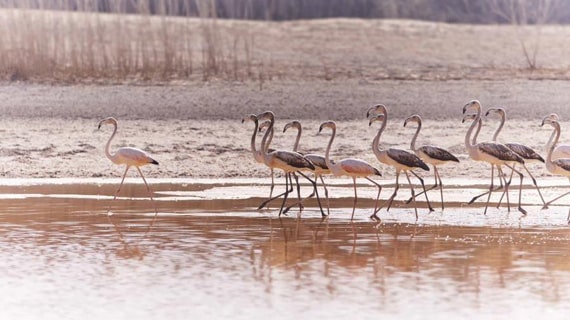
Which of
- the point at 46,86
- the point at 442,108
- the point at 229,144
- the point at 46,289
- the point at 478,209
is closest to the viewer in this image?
the point at 46,289

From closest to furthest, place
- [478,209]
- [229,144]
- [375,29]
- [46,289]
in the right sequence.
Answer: [46,289] < [478,209] < [229,144] < [375,29]

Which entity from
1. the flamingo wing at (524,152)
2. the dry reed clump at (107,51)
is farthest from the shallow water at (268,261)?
the dry reed clump at (107,51)

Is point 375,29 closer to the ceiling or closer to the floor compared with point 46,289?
closer to the ceiling

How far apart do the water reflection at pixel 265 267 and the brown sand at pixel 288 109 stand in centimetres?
462

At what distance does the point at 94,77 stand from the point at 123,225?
11.9m

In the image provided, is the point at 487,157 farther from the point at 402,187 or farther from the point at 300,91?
the point at 300,91

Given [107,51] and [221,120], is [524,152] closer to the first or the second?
[221,120]

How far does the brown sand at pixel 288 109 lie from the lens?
1747 cm

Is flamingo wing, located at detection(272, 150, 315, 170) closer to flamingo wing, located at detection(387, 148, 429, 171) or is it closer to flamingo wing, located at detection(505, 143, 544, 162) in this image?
flamingo wing, located at detection(387, 148, 429, 171)

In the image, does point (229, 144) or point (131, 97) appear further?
point (131, 97)

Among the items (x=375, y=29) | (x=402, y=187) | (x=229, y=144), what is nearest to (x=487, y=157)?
(x=402, y=187)

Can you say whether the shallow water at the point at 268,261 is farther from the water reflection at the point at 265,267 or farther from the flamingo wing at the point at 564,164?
the flamingo wing at the point at 564,164

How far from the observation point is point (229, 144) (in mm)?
18422

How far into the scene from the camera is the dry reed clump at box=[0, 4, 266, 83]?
77.6 feet
